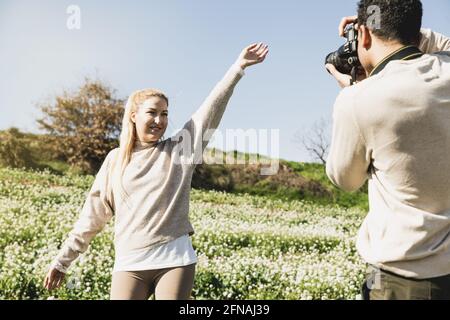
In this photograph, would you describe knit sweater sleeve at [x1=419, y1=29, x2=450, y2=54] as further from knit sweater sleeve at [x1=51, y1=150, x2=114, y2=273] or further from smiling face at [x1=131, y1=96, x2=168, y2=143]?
knit sweater sleeve at [x1=51, y1=150, x2=114, y2=273]

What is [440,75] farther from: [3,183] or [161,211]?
[3,183]

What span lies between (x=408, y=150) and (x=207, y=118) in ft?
4.17

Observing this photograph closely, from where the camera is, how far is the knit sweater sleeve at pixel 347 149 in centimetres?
193

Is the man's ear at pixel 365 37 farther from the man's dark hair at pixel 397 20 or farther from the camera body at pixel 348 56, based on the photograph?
the camera body at pixel 348 56

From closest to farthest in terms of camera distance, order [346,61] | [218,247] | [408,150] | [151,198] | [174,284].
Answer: [408,150] → [346,61] → [174,284] → [151,198] → [218,247]

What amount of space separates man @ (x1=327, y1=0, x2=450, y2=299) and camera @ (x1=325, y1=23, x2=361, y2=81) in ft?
1.21

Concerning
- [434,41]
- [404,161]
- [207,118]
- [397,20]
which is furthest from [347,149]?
[207,118]

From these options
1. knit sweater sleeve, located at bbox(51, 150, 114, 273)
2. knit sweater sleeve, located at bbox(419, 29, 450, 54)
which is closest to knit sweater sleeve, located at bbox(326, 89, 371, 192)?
knit sweater sleeve, located at bbox(419, 29, 450, 54)

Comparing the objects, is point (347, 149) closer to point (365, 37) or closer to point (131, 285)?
point (365, 37)

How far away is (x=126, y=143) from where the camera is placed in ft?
9.88

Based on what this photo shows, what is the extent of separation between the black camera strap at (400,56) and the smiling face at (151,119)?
4.50 ft

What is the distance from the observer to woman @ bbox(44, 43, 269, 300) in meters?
2.74

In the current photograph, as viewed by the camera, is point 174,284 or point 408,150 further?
point 174,284

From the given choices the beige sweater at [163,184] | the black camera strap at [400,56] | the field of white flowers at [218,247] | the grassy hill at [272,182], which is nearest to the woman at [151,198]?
the beige sweater at [163,184]
